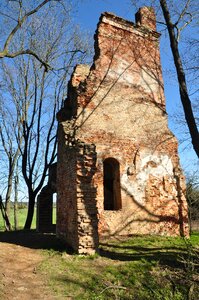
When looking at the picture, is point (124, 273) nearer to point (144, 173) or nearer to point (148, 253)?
point (148, 253)

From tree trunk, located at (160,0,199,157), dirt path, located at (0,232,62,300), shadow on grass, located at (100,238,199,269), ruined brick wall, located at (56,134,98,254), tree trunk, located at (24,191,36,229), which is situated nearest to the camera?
dirt path, located at (0,232,62,300)

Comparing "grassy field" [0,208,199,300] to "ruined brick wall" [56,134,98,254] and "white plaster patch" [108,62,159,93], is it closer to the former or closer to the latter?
"ruined brick wall" [56,134,98,254]

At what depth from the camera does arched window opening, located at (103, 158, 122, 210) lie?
33.3ft

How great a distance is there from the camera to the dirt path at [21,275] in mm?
4949

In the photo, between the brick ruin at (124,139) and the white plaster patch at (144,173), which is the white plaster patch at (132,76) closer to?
the brick ruin at (124,139)

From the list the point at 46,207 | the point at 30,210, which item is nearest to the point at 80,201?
the point at 46,207

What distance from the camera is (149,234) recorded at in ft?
32.8

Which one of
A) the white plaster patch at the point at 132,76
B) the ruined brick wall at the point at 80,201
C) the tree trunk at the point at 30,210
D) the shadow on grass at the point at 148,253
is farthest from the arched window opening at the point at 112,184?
the tree trunk at the point at 30,210

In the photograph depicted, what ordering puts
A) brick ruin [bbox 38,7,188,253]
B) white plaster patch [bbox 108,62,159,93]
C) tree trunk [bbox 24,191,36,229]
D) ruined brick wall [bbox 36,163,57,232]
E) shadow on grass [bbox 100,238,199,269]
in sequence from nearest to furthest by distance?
1. shadow on grass [bbox 100,238,199,269]
2. brick ruin [bbox 38,7,188,253]
3. white plaster patch [bbox 108,62,159,93]
4. ruined brick wall [bbox 36,163,57,232]
5. tree trunk [bbox 24,191,36,229]

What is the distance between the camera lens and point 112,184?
1113 centimetres

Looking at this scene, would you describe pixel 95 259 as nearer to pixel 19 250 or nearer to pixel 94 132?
pixel 19 250

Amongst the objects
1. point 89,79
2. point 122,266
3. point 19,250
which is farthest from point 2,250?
point 89,79

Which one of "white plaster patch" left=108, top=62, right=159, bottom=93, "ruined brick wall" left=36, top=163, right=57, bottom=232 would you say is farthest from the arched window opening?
"white plaster patch" left=108, top=62, right=159, bottom=93

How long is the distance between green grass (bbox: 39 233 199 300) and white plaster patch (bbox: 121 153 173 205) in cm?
211
